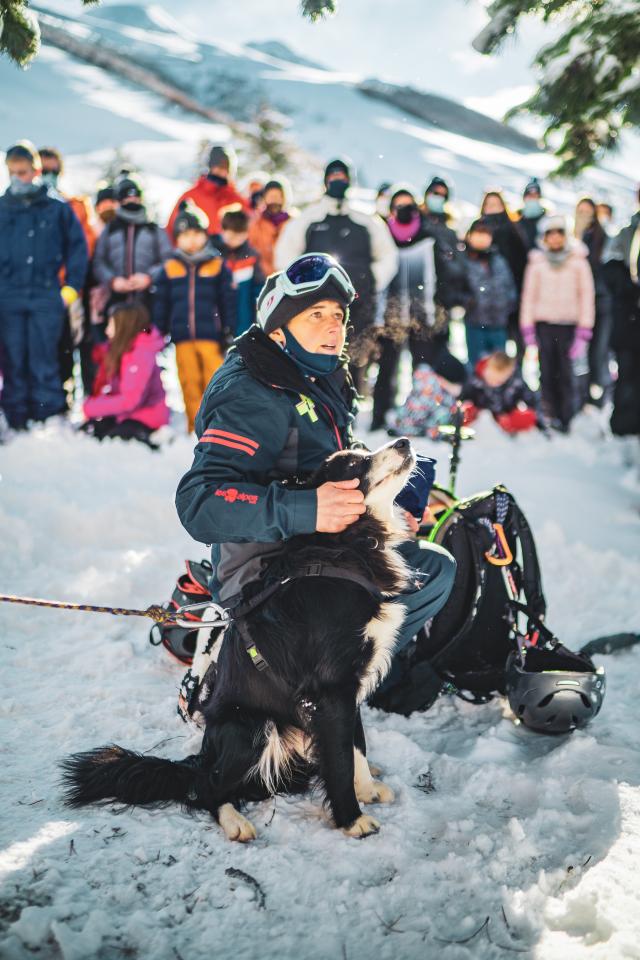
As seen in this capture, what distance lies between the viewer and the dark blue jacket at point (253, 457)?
2.07m

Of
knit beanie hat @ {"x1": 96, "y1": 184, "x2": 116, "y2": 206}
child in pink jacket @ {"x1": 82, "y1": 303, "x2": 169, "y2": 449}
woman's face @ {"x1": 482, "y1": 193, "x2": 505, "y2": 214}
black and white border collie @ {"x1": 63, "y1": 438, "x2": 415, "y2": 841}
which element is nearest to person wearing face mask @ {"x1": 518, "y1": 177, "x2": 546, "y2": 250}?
woman's face @ {"x1": 482, "y1": 193, "x2": 505, "y2": 214}

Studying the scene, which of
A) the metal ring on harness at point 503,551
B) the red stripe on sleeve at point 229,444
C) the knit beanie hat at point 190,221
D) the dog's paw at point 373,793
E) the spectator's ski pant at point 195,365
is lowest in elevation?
the dog's paw at point 373,793

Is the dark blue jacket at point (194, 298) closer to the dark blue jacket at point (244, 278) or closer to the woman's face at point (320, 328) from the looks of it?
the dark blue jacket at point (244, 278)

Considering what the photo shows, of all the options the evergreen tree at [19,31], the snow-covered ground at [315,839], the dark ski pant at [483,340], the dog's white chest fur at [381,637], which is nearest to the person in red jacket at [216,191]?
the dark ski pant at [483,340]

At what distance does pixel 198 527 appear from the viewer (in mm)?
2109

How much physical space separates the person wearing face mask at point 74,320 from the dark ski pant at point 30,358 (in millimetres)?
347

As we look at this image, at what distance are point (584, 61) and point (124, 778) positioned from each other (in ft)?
16.0

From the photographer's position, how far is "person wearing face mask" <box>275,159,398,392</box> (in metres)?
6.25

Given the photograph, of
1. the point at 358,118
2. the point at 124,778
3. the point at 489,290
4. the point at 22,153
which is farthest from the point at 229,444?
the point at 358,118

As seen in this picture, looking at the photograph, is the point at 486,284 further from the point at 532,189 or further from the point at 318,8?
the point at 318,8

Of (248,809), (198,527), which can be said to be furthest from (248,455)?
(248,809)

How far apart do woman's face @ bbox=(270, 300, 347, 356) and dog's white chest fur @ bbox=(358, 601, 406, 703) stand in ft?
3.14

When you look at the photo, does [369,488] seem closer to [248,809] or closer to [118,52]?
[248,809]

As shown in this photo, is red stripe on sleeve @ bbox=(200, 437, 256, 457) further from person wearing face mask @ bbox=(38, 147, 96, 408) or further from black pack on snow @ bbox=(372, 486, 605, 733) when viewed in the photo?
person wearing face mask @ bbox=(38, 147, 96, 408)
